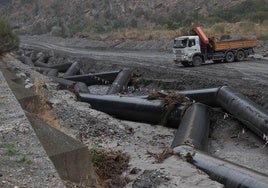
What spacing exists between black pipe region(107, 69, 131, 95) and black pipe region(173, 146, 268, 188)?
14.3 metres

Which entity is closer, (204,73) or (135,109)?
(135,109)

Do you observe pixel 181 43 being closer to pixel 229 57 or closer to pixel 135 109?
pixel 229 57

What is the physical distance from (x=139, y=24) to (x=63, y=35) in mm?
12744

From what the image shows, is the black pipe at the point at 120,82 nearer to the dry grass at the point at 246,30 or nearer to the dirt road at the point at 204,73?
the dirt road at the point at 204,73

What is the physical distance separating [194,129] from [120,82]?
13.8m

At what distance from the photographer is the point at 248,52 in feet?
107

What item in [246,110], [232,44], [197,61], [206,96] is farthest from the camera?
[232,44]

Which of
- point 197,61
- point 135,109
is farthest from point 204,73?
point 135,109

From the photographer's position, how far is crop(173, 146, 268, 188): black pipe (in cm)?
948

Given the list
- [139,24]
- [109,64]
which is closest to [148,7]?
[139,24]

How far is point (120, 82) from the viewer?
28250 mm

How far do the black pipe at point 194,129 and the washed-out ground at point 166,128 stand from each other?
0.60m

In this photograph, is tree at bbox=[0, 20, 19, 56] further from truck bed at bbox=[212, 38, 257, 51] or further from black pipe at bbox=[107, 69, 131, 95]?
truck bed at bbox=[212, 38, 257, 51]

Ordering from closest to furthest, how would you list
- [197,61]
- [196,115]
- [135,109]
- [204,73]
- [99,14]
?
[196,115] → [135,109] → [204,73] → [197,61] → [99,14]
